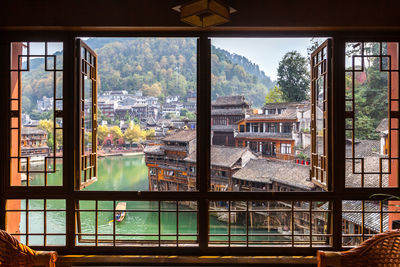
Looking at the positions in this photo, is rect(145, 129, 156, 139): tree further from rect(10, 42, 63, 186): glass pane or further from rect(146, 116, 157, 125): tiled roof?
rect(10, 42, 63, 186): glass pane

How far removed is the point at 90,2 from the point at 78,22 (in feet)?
0.60

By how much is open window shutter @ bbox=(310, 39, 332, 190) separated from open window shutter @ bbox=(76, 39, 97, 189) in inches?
77.1

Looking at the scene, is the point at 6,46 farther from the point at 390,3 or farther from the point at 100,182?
the point at 390,3

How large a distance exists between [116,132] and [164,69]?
85 cm

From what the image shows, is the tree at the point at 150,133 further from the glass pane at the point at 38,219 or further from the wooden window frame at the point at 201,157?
the glass pane at the point at 38,219

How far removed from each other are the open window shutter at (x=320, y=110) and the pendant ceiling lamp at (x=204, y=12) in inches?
46.6

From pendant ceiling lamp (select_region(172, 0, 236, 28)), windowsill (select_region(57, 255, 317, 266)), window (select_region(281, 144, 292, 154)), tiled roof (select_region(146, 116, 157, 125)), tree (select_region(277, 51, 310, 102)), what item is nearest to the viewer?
pendant ceiling lamp (select_region(172, 0, 236, 28))

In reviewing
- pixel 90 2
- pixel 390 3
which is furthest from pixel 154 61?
pixel 390 3

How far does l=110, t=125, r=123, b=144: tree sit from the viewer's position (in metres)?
2.66

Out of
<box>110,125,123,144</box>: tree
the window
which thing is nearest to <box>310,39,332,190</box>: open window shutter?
the window

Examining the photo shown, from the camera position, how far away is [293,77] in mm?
3348

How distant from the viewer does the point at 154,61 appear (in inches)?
111

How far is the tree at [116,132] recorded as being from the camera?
266 cm

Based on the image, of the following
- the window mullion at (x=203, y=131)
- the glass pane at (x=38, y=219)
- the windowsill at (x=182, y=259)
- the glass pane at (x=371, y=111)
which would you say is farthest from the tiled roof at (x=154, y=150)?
the glass pane at (x=371, y=111)
